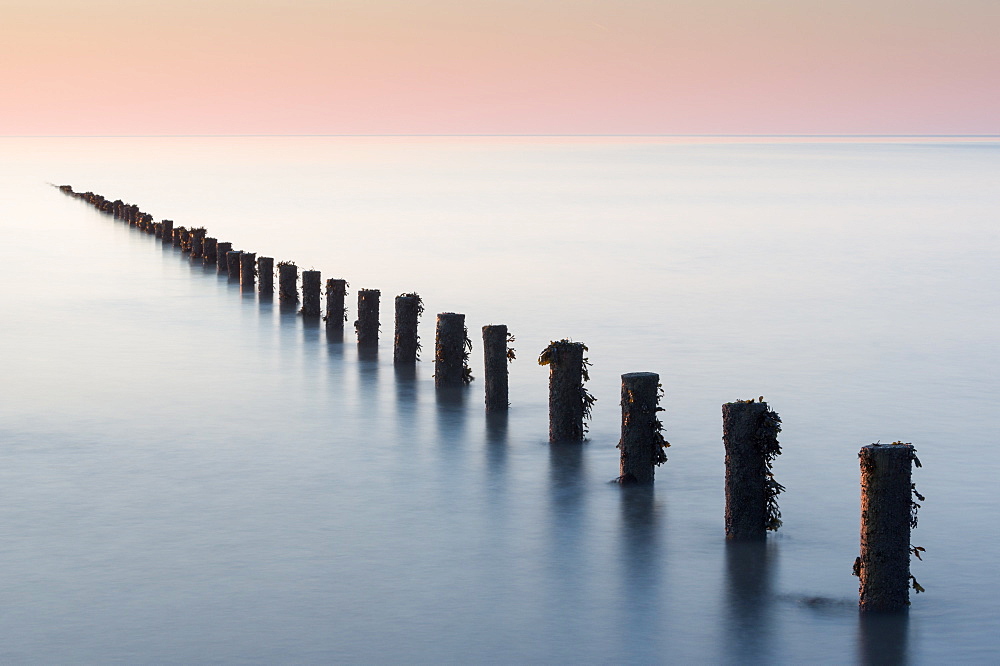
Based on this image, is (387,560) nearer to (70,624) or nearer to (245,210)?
(70,624)

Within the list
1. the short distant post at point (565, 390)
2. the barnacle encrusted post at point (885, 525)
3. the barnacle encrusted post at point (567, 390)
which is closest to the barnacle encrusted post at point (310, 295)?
the barnacle encrusted post at point (567, 390)

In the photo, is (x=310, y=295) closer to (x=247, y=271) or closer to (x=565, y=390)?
(x=247, y=271)

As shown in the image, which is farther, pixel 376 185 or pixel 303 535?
pixel 376 185

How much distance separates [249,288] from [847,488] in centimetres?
1538

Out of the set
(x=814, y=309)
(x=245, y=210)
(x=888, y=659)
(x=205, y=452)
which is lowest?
(x=888, y=659)

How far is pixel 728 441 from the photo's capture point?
362 inches

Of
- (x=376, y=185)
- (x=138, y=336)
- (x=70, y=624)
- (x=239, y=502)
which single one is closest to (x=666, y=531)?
(x=239, y=502)

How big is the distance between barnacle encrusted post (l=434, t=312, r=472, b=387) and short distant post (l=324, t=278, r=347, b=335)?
14.5 ft

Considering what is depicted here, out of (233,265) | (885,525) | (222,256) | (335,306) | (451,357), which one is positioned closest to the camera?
(885,525)

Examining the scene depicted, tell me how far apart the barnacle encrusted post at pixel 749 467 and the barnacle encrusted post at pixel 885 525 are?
3.89 feet

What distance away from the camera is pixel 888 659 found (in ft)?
24.2

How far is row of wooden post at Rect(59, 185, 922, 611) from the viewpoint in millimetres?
7824

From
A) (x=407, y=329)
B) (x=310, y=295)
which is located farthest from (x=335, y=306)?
(x=407, y=329)

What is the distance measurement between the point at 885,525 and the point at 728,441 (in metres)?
1.57
